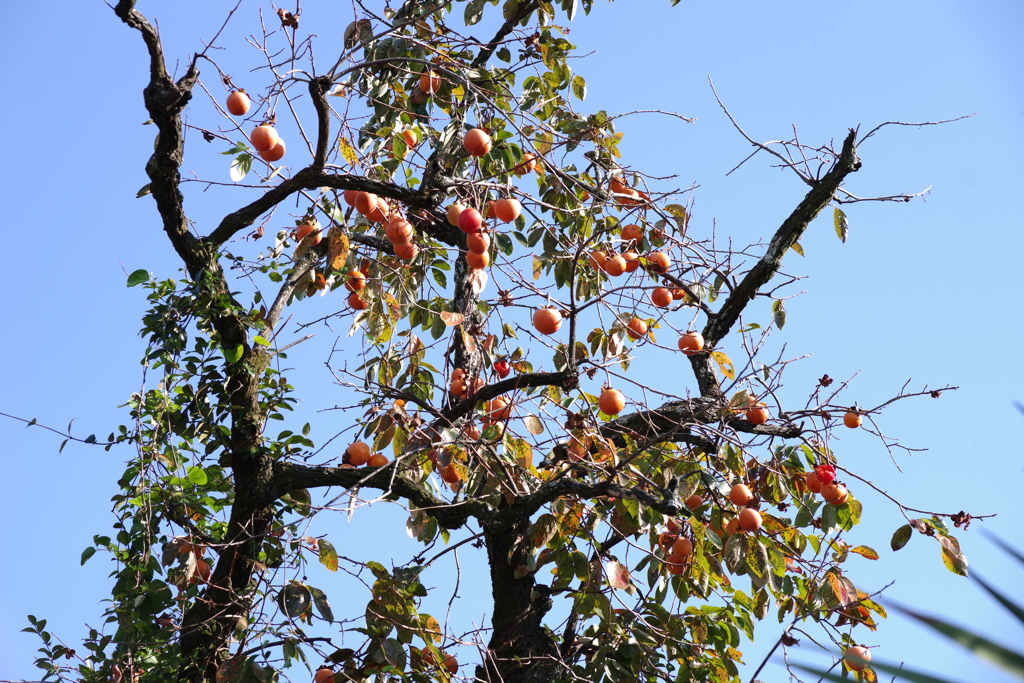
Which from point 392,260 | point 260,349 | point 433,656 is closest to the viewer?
point 433,656

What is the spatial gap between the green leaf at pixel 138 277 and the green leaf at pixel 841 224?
2120 mm

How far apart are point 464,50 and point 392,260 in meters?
0.85

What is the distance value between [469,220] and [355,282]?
558 mm

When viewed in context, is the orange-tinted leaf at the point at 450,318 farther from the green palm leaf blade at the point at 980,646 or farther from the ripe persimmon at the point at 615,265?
the green palm leaf blade at the point at 980,646

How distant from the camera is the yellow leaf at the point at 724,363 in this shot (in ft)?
8.82

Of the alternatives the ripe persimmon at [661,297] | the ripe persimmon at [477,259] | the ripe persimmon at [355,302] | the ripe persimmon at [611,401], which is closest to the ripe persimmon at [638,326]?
the ripe persimmon at [661,297]

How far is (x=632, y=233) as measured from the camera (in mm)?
2955

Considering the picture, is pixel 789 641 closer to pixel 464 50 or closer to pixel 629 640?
pixel 629 640

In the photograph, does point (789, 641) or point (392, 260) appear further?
point (392, 260)

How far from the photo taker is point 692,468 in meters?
2.44

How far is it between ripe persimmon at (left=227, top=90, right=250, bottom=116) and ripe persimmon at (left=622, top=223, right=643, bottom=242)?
4.44ft

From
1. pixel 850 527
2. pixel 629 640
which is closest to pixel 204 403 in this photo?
pixel 629 640

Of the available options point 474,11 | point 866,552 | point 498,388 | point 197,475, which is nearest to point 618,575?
point 498,388

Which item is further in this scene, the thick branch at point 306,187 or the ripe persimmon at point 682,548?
the ripe persimmon at point 682,548
